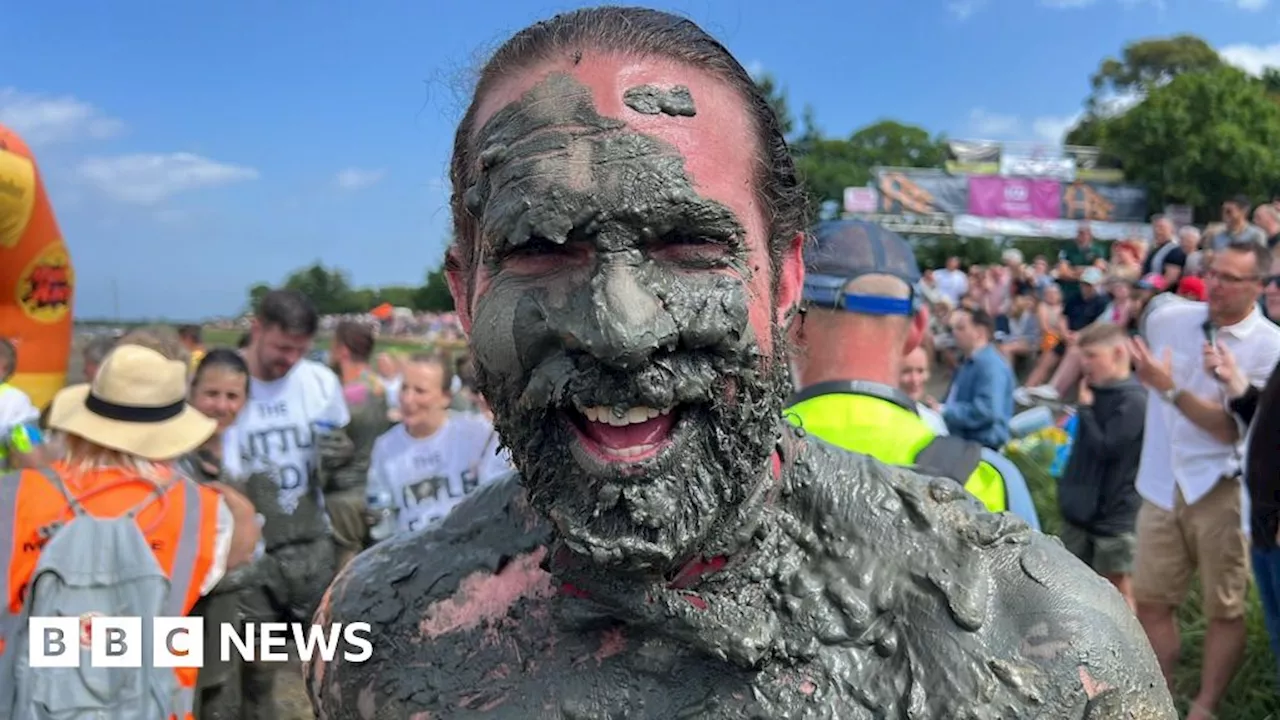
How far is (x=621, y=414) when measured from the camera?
3.71ft

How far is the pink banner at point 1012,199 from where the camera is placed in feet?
116

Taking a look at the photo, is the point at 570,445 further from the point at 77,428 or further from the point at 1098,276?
the point at 1098,276

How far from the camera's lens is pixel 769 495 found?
138cm

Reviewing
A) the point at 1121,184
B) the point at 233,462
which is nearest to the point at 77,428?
the point at 233,462

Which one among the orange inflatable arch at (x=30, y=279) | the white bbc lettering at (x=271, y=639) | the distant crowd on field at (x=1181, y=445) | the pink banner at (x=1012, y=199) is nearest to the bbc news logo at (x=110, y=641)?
the white bbc lettering at (x=271, y=639)

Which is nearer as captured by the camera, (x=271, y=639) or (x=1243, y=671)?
(x=271, y=639)

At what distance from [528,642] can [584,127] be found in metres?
0.76

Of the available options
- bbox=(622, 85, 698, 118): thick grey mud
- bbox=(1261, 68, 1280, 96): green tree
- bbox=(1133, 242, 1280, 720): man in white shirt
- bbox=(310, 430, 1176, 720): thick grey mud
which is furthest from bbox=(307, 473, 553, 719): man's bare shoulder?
bbox=(1261, 68, 1280, 96): green tree

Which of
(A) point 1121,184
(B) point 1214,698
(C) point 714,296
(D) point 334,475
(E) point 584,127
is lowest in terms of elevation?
(B) point 1214,698

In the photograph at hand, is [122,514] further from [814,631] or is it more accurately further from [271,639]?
[814,631]

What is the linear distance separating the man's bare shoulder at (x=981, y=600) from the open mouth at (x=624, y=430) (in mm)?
348

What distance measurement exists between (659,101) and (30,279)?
7.29 m

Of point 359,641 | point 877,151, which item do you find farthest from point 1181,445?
point 877,151

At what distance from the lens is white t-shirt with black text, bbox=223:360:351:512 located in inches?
171
